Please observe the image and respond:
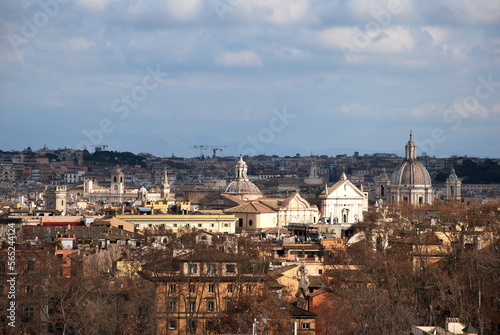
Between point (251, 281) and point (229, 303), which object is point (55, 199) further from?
point (229, 303)

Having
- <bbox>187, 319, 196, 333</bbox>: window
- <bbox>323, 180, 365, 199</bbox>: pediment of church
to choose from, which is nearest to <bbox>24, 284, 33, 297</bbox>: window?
<bbox>187, 319, 196, 333</bbox>: window

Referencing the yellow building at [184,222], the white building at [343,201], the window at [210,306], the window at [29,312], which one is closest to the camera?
the window at [29,312]

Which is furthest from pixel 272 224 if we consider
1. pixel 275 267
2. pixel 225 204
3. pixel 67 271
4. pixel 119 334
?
pixel 119 334

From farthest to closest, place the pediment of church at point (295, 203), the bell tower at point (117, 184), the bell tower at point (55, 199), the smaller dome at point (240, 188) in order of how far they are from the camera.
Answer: the bell tower at point (117, 184), the bell tower at point (55, 199), the smaller dome at point (240, 188), the pediment of church at point (295, 203)

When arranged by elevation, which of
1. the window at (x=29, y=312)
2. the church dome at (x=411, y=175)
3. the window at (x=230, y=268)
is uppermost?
the church dome at (x=411, y=175)

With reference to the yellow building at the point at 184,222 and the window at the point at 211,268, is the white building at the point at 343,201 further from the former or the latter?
the window at the point at 211,268

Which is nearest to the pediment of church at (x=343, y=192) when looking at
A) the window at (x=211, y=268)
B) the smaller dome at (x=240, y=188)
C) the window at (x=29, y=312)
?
the smaller dome at (x=240, y=188)

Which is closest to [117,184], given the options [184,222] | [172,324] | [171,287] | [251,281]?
[184,222]

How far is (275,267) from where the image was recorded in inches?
1863

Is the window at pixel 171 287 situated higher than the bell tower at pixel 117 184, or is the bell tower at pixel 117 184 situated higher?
the bell tower at pixel 117 184

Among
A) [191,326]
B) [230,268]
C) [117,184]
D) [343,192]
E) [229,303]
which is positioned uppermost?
[117,184]

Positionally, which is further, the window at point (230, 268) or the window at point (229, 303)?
the window at point (230, 268)

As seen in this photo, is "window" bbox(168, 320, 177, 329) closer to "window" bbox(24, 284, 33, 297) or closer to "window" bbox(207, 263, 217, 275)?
"window" bbox(207, 263, 217, 275)

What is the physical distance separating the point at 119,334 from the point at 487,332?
943 centimetres
